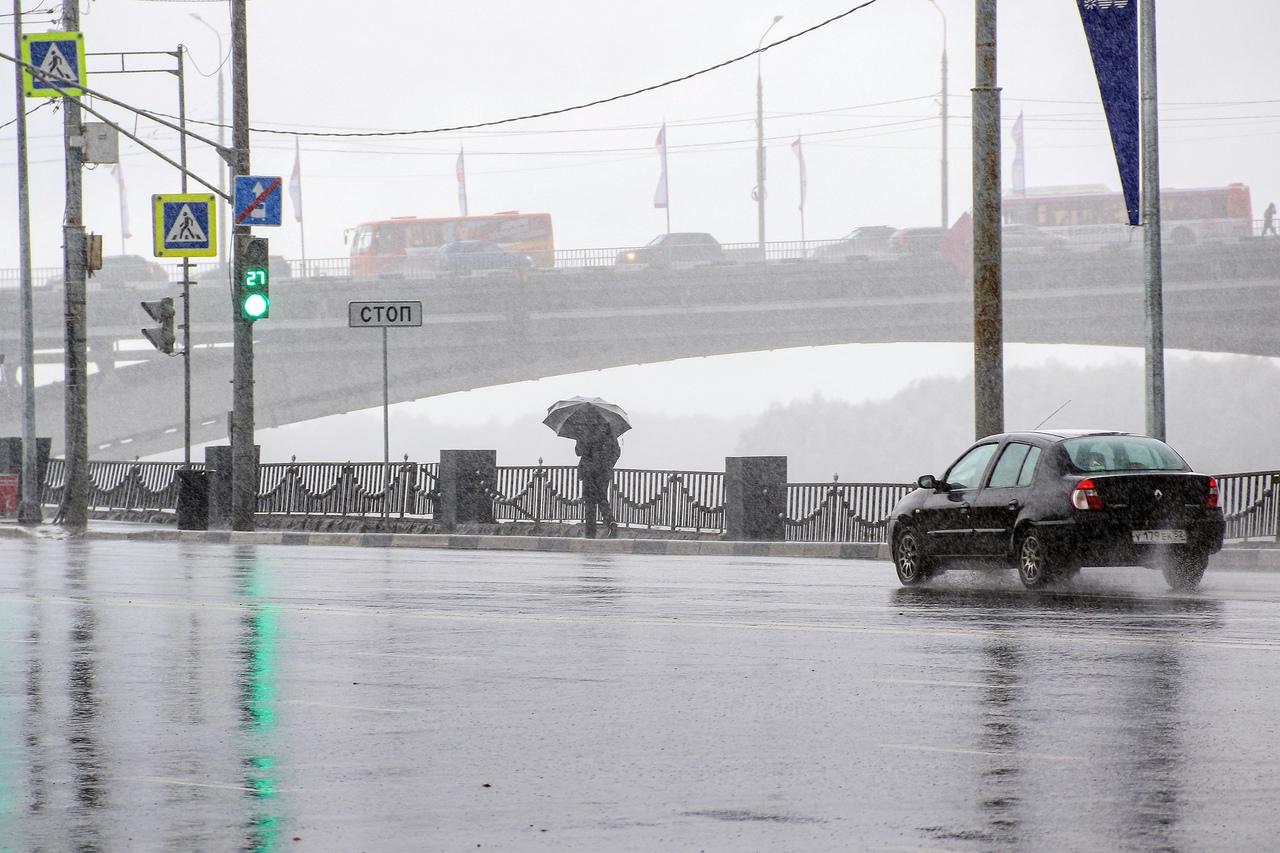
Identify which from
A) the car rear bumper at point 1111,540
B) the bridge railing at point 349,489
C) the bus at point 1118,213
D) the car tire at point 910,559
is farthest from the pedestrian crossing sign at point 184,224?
the bus at point 1118,213

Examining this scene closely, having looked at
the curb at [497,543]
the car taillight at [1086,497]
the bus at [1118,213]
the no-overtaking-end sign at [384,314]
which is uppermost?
the bus at [1118,213]

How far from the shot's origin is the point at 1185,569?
1501 cm

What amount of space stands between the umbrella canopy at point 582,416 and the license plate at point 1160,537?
1235 cm

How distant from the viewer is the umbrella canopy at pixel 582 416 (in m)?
26.5

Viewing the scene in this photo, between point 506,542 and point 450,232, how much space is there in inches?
2524

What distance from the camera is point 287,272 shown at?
7306cm

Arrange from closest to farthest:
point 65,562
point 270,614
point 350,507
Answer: point 270,614 < point 65,562 < point 350,507

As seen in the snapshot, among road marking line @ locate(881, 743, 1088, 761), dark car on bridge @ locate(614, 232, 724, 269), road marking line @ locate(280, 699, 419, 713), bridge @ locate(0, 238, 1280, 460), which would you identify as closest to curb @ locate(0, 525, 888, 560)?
road marking line @ locate(280, 699, 419, 713)

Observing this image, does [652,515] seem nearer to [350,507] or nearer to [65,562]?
[350,507]

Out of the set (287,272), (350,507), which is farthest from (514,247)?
(350,507)

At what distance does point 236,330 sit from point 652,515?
22.2 ft

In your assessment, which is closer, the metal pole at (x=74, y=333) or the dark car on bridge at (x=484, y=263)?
the metal pole at (x=74, y=333)

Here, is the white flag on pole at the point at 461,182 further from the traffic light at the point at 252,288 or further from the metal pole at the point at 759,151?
the traffic light at the point at 252,288

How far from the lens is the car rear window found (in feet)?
49.7
